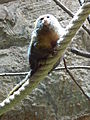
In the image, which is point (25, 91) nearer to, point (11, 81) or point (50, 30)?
point (50, 30)

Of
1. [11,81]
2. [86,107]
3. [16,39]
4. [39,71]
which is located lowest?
[86,107]

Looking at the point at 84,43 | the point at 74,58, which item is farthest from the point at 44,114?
the point at 84,43

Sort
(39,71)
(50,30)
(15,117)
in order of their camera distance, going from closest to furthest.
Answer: (39,71)
(50,30)
(15,117)

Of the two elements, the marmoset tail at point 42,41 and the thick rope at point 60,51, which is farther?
the marmoset tail at point 42,41

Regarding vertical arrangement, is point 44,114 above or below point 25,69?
below

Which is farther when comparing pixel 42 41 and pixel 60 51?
pixel 42 41

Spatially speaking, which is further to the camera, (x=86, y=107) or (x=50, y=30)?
(x=86, y=107)

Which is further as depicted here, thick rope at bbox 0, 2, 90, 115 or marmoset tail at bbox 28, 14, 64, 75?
marmoset tail at bbox 28, 14, 64, 75

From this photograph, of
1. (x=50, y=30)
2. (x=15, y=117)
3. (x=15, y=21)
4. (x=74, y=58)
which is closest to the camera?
(x=50, y=30)
